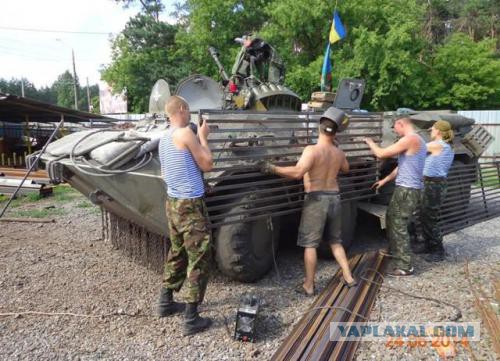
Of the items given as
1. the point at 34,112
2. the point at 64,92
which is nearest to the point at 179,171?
the point at 34,112

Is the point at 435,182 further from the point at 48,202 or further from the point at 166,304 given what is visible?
the point at 48,202

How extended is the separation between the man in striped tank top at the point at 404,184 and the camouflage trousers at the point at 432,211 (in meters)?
0.69

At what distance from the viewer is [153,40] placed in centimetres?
2288

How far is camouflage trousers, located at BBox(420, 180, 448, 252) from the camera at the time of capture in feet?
16.4

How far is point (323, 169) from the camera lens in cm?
384

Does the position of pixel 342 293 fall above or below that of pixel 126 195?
below

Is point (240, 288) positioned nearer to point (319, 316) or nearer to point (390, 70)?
point (319, 316)

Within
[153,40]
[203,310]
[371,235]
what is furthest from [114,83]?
[203,310]

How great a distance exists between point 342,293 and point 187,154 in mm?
1859

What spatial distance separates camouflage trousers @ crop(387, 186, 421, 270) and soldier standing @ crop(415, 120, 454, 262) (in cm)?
70

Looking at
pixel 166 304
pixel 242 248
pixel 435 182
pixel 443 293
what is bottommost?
pixel 443 293

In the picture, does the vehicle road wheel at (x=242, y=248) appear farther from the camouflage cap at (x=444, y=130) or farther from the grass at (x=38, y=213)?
the grass at (x=38, y=213)

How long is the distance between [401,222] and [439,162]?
102 centimetres

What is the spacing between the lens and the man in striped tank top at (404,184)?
4.30 meters
